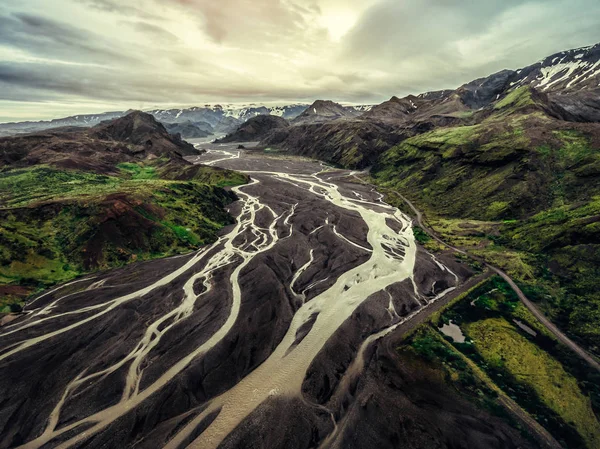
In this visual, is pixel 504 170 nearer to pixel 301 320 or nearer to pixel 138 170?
pixel 301 320

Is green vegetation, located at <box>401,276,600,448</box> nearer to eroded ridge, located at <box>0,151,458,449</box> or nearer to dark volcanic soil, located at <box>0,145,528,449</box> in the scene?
dark volcanic soil, located at <box>0,145,528,449</box>

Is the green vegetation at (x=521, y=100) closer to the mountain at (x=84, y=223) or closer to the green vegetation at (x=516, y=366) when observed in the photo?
the green vegetation at (x=516, y=366)

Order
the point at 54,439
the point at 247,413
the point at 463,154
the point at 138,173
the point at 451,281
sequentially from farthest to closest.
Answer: the point at 138,173 → the point at 463,154 → the point at 451,281 → the point at 247,413 → the point at 54,439

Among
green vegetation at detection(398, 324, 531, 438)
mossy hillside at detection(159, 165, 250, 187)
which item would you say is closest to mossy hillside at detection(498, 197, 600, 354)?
green vegetation at detection(398, 324, 531, 438)

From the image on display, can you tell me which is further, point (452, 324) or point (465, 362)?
point (452, 324)

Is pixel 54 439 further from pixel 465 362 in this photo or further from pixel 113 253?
pixel 465 362

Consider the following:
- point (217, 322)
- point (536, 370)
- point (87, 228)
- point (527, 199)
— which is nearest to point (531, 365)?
point (536, 370)

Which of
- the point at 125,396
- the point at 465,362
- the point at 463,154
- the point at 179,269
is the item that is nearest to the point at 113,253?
the point at 179,269
